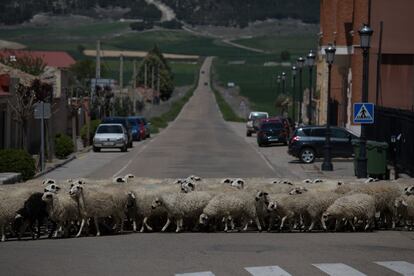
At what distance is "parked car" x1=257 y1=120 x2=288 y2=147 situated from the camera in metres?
61.1

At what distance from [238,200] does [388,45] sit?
4308cm

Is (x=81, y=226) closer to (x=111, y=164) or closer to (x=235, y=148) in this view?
(x=111, y=164)

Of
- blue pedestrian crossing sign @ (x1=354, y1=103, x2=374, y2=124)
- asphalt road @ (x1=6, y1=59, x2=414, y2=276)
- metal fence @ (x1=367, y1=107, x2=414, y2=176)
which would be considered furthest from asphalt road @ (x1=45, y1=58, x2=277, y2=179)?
asphalt road @ (x1=6, y1=59, x2=414, y2=276)

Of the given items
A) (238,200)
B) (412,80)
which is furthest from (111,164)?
(238,200)

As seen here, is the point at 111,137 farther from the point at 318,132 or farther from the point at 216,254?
the point at 216,254

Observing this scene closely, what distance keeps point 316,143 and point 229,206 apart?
26925 millimetres

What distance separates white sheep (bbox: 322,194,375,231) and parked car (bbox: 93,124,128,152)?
37.1 meters

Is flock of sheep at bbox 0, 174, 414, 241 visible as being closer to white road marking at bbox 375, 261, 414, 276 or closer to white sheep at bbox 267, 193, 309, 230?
white sheep at bbox 267, 193, 309, 230

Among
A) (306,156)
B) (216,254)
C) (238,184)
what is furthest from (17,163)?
(216,254)

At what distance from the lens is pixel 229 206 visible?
19.8 m

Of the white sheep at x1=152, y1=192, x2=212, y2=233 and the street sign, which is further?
the street sign

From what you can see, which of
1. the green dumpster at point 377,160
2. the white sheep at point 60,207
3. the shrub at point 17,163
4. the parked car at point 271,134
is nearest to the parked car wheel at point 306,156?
the green dumpster at point 377,160

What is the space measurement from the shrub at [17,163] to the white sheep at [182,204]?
1351 cm

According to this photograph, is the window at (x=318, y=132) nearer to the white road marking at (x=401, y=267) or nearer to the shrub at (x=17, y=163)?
the shrub at (x=17, y=163)
